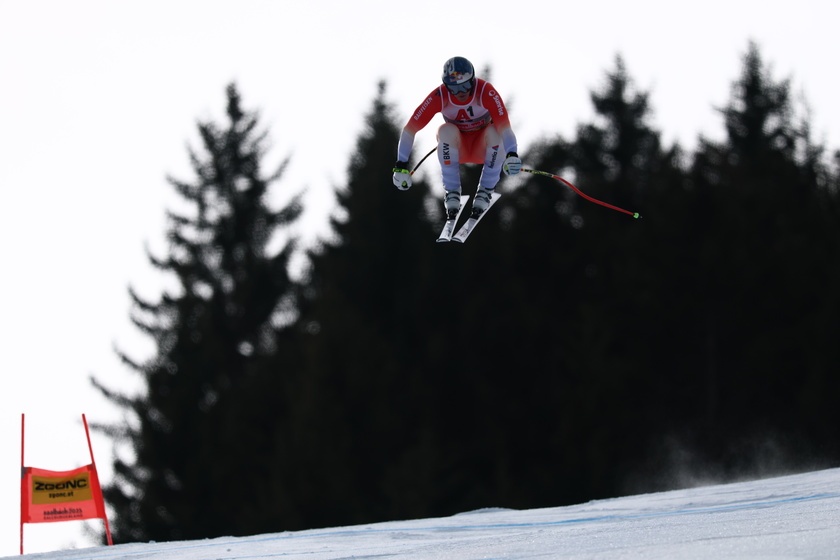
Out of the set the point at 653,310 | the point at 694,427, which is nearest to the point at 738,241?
the point at 653,310

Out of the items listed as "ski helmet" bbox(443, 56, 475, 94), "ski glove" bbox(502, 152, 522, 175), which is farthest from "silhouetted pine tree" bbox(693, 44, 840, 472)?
"ski helmet" bbox(443, 56, 475, 94)

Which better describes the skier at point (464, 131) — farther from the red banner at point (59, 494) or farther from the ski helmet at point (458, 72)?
the red banner at point (59, 494)

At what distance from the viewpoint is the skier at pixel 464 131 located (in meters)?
8.36

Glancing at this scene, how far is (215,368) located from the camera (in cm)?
→ 2783

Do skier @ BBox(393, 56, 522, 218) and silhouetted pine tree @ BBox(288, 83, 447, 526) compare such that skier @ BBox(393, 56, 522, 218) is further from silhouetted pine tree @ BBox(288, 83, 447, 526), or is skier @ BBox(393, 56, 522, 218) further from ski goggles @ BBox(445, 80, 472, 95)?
silhouetted pine tree @ BBox(288, 83, 447, 526)

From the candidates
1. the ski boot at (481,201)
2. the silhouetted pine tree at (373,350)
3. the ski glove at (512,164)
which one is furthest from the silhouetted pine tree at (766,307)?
the ski glove at (512,164)

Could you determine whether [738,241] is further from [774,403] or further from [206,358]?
[206,358]

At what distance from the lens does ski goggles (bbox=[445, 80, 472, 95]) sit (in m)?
8.23

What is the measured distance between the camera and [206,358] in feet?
89.7

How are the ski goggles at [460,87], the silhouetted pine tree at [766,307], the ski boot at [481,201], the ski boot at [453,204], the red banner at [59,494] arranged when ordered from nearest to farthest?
the ski goggles at [460,87] → the ski boot at [453,204] → the ski boot at [481,201] → the red banner at [59,494] → the silhouetted pine tree at [766,307]

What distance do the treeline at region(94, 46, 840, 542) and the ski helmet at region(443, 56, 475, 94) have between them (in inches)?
640

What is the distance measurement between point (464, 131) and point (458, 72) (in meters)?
0.90

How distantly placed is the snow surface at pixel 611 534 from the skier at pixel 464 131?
3033mm

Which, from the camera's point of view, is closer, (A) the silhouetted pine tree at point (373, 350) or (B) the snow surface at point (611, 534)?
(B) the snow surface at point (611, 534)
